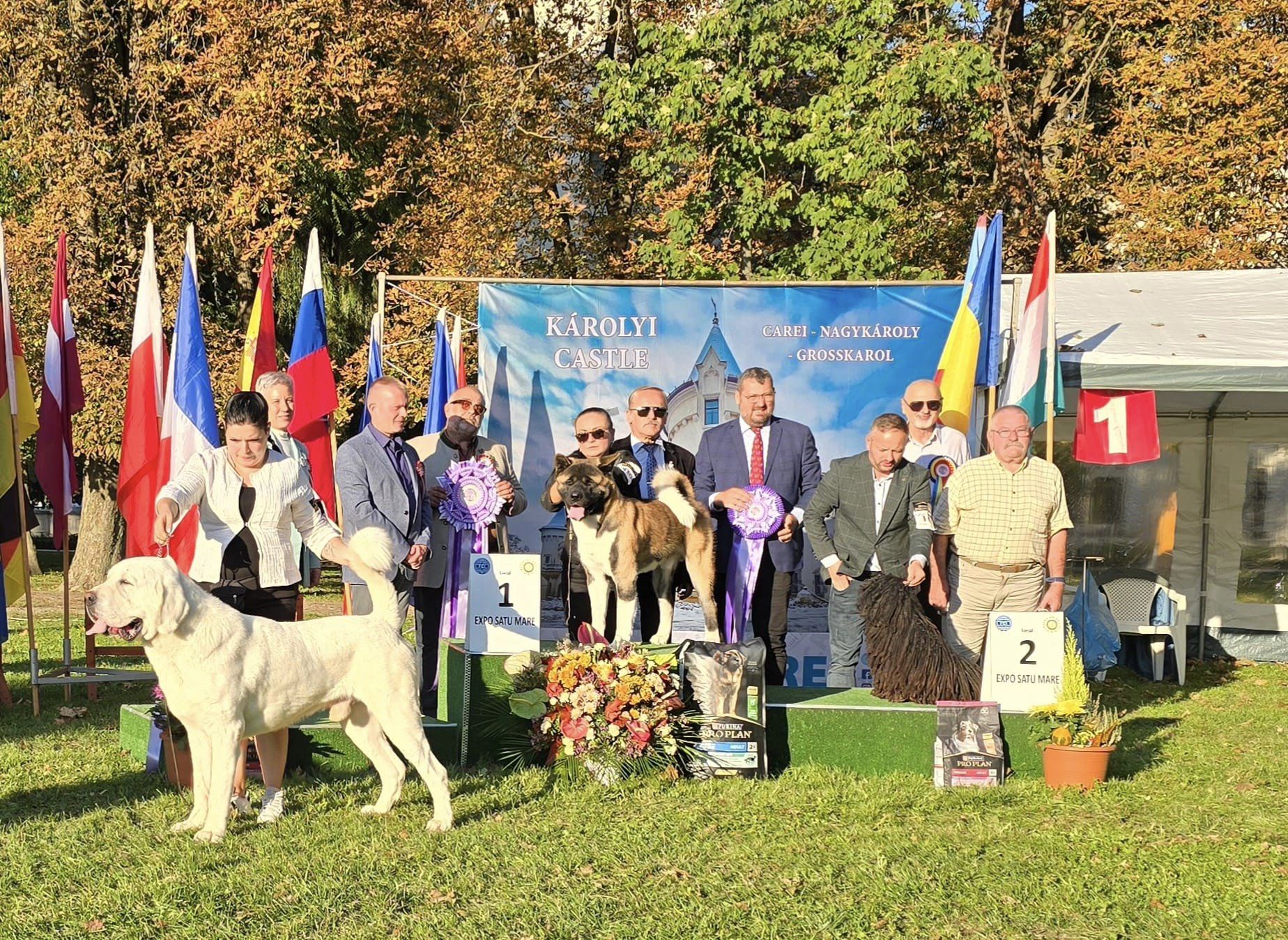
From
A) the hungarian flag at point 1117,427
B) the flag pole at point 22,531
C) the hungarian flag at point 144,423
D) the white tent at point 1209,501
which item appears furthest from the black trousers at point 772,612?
the white tent at point 1209,501

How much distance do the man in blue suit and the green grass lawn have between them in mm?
1228

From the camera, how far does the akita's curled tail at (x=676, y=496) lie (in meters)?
6.79

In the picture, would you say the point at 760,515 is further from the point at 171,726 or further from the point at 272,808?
the point at 171,726

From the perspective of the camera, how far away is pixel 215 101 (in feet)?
52.1

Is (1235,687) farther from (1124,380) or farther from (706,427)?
(706,427)

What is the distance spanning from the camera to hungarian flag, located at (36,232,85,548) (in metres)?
8.50

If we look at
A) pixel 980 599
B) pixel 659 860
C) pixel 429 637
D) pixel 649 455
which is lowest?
pixel 659 860

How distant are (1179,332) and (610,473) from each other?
5.82 metres

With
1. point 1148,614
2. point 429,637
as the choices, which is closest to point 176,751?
point 429,637

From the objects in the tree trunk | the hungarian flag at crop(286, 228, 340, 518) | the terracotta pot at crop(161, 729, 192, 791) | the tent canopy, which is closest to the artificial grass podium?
the terracotta pot at crop(161, 729, 192, 791)

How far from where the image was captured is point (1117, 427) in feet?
30.7

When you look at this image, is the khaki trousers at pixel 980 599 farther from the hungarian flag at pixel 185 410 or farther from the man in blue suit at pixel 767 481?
the hungarian flag at pixel 185 410

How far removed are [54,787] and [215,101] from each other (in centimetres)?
1226

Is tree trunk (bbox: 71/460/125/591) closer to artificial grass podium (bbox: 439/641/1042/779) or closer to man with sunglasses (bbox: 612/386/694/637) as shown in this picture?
man with sunglasses (bbox: 612/386/694/637)
